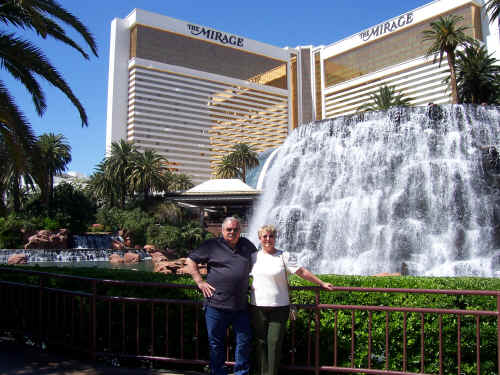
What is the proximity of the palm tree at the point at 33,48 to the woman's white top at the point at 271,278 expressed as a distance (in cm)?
598

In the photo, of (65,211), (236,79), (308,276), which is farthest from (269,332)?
(236,79)

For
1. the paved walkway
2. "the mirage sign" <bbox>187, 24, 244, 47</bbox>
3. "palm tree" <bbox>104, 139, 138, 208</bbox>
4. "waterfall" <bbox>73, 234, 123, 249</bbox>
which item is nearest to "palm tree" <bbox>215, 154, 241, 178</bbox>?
"palm tree" <bbox>104, 139, 138, 208</bbox>

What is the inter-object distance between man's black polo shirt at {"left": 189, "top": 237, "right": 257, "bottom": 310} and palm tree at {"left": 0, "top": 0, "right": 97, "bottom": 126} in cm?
552

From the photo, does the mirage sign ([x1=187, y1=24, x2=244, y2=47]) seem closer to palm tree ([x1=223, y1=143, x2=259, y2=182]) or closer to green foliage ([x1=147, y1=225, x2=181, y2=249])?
palm tree ([x1=223, y1=143, x2=259, y2=182])

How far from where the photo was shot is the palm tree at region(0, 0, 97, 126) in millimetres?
8062

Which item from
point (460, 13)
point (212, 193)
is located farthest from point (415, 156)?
point (460, 13)

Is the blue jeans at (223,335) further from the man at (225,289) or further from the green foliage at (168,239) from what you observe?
the green foliage at (168,239)

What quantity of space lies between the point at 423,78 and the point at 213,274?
121687mm

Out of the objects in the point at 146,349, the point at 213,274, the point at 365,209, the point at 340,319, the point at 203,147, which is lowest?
the point at 146,349

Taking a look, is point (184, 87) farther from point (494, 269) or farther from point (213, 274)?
point (213, 274)

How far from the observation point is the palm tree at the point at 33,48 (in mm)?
8062

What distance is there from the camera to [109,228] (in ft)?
159

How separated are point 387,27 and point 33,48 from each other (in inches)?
5138

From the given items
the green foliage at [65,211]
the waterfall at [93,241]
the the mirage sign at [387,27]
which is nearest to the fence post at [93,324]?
the waterfall at [93,241]
